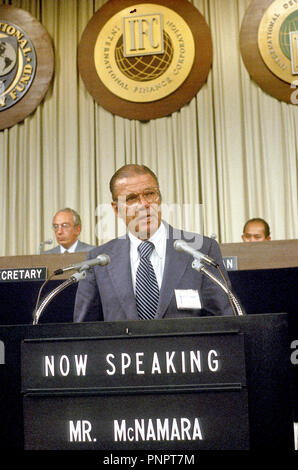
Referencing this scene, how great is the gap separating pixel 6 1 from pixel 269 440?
22.7 ft

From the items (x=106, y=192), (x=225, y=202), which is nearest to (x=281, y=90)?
(x=225, y=202)

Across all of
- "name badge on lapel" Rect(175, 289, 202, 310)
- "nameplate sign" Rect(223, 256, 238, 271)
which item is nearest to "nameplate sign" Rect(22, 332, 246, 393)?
"name badge on lapel" Rect(175, 289, 202, 310)

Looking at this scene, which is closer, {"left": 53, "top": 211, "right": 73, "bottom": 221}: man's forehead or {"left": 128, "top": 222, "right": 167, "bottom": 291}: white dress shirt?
{"left": 128, "top": 222, "right": 167, "bottom": 291}: white dress shirt

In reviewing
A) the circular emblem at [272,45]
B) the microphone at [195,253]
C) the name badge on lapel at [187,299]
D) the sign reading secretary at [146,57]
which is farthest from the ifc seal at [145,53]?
the microphone at [195,253]

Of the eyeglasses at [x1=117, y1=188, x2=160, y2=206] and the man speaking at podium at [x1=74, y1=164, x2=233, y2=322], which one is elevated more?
the eyeglasses at [x1=117, y1=188, x2=160, y2=206]

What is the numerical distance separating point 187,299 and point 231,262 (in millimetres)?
1462

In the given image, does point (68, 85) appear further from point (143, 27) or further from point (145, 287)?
point (145, 287)

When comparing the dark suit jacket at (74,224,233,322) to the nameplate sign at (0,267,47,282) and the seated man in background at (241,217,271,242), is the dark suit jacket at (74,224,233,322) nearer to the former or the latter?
the nameplate sign at (0,267,47,282)

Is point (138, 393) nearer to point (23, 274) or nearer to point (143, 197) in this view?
point (143, 197)

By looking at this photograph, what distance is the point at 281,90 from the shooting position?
6.30 metres

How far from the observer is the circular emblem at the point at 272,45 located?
627 centimetres

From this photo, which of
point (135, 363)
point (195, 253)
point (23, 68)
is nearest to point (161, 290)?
point (195, 253)

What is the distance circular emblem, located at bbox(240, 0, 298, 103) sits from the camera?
6270mm

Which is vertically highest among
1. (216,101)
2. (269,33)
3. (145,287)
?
(269,33)
